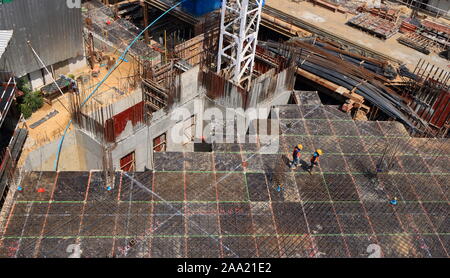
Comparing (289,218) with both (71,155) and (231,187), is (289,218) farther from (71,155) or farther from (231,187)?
(71,155)

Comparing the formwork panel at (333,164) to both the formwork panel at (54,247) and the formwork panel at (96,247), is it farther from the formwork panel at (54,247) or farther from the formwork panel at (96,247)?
the formwork panel at (54,247)

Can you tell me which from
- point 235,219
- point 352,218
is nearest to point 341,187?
point 352,218

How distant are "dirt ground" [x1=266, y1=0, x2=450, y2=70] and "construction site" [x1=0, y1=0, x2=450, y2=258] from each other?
0.24 m

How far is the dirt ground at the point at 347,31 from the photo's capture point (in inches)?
1328

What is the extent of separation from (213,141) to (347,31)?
19.3m

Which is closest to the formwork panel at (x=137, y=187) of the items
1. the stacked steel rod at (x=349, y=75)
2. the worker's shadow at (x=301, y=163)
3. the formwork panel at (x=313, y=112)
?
the worker's shadow at (x=301, y=163)

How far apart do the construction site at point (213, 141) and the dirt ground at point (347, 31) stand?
24 cm

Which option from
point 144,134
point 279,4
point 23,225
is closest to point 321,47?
point 279,4

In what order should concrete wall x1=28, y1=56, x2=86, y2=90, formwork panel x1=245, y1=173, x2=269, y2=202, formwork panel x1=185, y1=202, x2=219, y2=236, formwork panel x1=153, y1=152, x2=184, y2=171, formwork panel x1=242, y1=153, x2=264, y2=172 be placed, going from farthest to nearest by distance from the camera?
concrete wall x1=28, y1=56, x2=86, y2=90 < formwork panel x1=242, y1=153, x2=264, y2=172 < formwork panel x1=153, y1=152, x2=184, y2=171 < formwork panel x1=245, y1=173, x2=269, y2=202 < formwork panel x1=185, y1=202, x2=219, y2=236

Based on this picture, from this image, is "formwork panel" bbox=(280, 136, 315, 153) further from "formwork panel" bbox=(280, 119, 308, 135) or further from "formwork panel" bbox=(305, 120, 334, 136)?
"formwork panel" bbox=(305, 120, 334, 136)

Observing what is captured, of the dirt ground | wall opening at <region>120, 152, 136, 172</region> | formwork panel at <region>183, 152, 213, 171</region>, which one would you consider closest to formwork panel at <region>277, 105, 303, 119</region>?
formwork panel at <region>183, 152, 213, 171</region>

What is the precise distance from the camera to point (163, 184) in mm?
20359

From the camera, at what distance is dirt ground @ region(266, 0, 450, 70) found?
111 ft

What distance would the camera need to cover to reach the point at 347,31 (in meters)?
36.2
